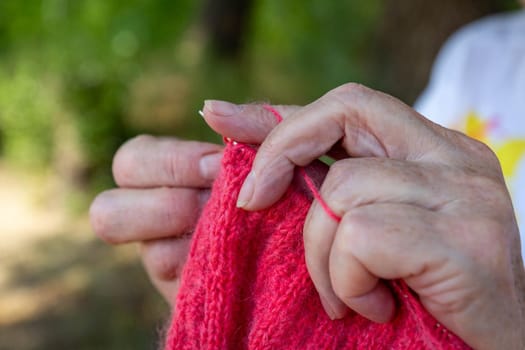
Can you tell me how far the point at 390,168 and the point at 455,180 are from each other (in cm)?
6

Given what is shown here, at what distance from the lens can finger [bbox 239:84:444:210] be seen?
67 centimetres

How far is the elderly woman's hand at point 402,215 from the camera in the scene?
1.89 ft

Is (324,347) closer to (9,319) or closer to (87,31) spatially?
(87,31)

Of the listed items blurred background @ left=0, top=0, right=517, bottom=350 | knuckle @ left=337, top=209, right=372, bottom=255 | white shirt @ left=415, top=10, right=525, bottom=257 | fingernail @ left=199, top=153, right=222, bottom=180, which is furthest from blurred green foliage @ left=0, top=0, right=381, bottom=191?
knuckle @ left=337, top=209, right=372, bottom=255

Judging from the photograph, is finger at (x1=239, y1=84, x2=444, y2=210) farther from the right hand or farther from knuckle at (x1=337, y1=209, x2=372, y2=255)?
the right hand

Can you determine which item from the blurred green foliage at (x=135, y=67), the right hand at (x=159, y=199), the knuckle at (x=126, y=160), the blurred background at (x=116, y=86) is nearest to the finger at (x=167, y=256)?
the right hand at (x=159, y=199)

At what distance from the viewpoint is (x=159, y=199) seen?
966 mm

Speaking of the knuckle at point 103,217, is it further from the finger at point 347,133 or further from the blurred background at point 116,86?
the blurred background at point 116,86

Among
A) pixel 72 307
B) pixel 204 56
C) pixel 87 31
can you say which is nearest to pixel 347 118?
pixel 87 31

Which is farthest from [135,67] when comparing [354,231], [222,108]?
[354,231]

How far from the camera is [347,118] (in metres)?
0.69

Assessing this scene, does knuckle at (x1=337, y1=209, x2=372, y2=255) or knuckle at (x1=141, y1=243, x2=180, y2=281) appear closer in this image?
knuckle at (x1=337, y1=209, x2=372, y2=255)

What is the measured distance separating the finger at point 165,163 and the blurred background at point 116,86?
2.28m

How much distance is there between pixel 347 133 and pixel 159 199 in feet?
1.22
